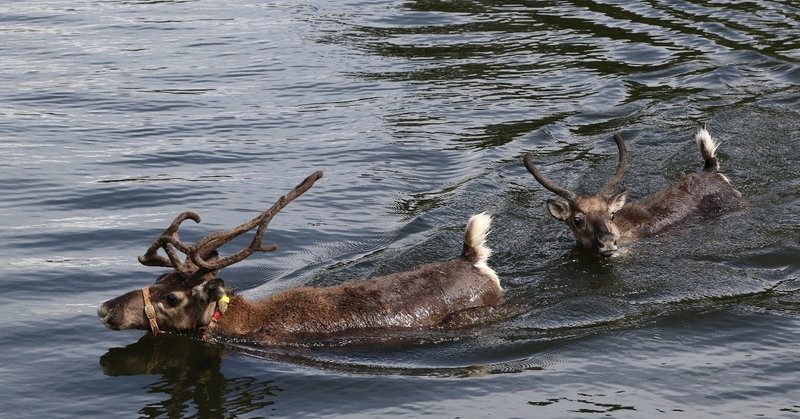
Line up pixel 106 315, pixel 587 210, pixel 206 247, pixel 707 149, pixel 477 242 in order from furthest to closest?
pixel 707 149 < pixel 587 210 < pixel 477 242 < pixel 106 315 < pixel 206 247

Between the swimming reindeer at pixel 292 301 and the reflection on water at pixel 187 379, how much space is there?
10.9 inches

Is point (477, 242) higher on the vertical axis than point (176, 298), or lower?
higher

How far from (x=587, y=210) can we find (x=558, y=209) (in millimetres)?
277

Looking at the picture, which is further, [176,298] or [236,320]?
[236,320]

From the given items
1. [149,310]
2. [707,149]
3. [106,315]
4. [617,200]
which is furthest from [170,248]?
[707,149]

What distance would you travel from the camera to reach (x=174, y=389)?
771 cm

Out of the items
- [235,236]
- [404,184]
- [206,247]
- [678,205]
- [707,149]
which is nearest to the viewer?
[235,236]

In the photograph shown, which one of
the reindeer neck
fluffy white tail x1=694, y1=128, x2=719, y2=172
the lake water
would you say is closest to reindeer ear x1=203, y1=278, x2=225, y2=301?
the reindeer neck

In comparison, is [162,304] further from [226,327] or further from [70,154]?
[70,154]

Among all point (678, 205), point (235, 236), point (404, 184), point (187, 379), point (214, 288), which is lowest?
point (187, 379)

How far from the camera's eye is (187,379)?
7852mm

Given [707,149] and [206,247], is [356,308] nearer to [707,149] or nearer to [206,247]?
[206,247]

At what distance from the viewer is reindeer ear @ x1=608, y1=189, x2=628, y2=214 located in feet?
34.2

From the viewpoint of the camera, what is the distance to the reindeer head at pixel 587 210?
10.2m
